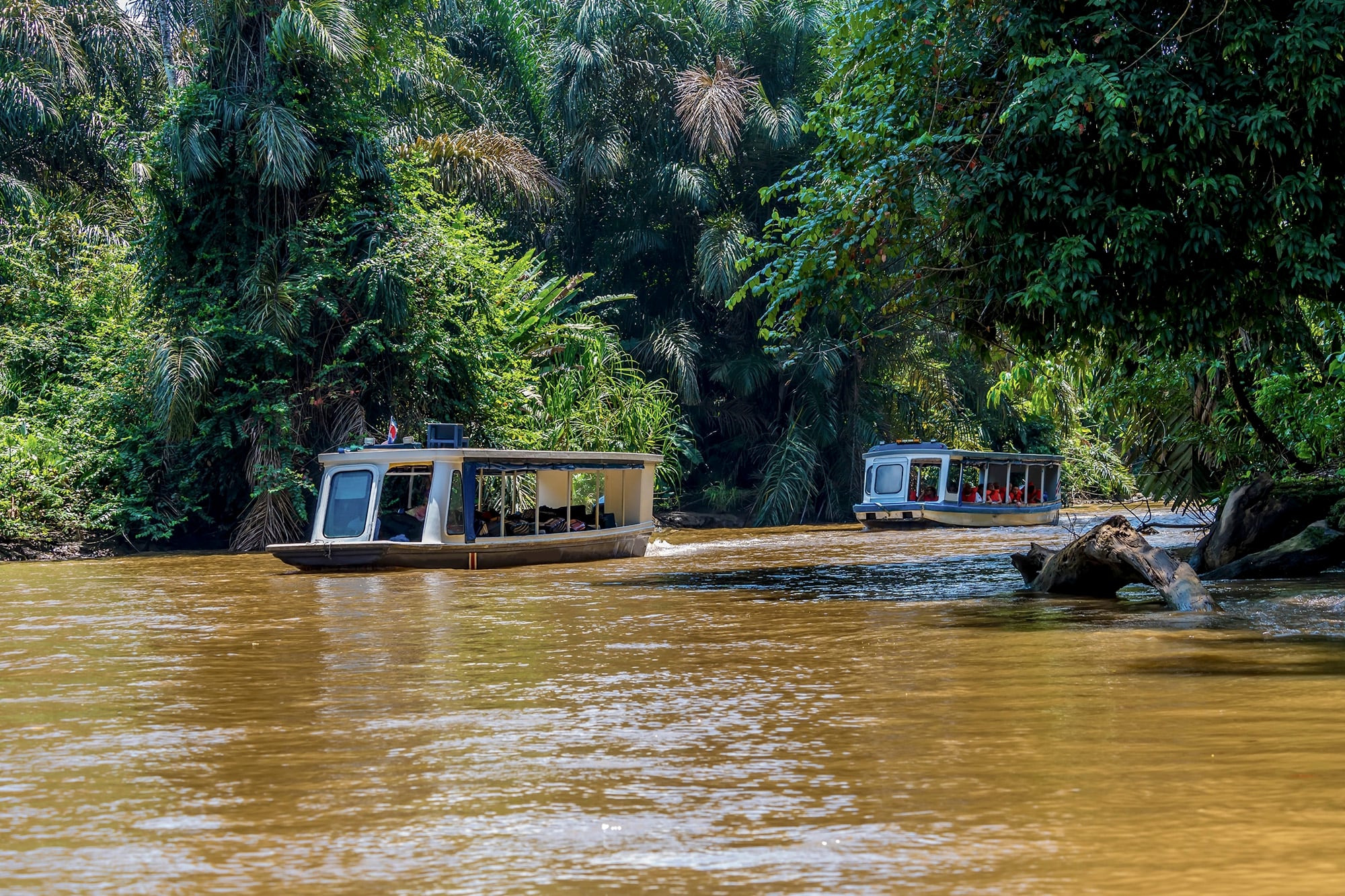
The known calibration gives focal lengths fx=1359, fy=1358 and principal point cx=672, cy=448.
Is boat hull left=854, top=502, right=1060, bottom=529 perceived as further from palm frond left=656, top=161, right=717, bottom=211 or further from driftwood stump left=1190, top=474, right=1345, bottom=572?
driftwood stump left=1190, top=474, right=1345, bottom=572

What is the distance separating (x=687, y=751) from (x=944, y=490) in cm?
→ 2478

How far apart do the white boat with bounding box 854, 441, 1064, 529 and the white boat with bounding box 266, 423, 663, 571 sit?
10.4 metres

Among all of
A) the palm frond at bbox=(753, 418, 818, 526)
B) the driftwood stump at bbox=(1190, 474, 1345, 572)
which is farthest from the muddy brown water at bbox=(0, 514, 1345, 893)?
the palm frond at bbox=(753, 418, 818, 526)

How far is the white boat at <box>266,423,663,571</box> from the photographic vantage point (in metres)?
17.8

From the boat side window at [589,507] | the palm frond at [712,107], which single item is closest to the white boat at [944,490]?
the boat side window at [589,507]

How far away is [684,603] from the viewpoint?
42.8 feet

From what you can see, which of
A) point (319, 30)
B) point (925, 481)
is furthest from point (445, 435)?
point (925, 481)

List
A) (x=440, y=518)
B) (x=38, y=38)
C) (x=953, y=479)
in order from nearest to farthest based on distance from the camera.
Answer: (x=440, y=518)
(x=38, y=38)
(x=953, y=479)

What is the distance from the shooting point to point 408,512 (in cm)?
1875

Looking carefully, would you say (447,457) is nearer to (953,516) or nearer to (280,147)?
(280,147)

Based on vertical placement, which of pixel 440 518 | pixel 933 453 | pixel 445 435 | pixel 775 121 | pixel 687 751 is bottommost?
pixel 687 751

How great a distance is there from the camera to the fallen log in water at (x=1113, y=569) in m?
11.0

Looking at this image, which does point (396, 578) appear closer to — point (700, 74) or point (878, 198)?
point (878, 198)

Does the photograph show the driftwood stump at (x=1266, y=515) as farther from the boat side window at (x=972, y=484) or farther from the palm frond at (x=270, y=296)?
the palm frond at (x=270, y=296)
